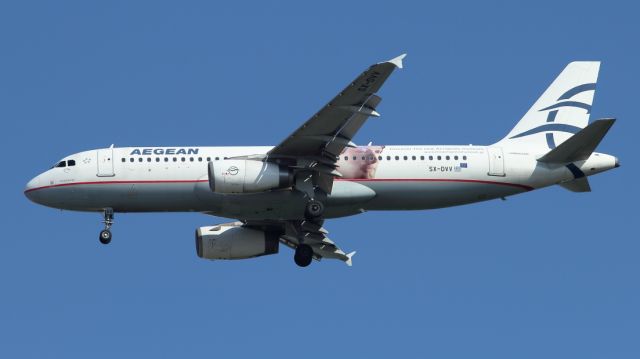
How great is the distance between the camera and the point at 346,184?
55625 mm

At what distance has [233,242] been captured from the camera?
60.3 m

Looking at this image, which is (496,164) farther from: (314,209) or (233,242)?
(233,242)

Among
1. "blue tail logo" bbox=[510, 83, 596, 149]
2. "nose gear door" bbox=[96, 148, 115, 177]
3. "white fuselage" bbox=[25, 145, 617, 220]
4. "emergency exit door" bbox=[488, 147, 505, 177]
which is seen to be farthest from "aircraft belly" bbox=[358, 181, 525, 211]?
"nose gear door" bbox=[96, 148, 115, 177]

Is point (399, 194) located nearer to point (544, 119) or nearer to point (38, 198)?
point (544, 119)

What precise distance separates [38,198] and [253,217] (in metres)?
9.00

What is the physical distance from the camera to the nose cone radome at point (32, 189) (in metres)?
57.4

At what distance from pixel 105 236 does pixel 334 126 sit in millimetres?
11066

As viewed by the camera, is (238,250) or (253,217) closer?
(253,217)

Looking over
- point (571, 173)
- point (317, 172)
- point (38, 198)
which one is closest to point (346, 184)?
point (317, 172)

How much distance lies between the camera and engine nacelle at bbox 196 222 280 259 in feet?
198

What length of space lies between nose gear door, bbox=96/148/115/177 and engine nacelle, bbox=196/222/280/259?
233 inches

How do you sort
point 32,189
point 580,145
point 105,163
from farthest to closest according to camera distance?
point 32,189 → point 105,163 → point 580,145

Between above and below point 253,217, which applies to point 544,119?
above

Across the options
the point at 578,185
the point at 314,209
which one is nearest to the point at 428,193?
the point at 314,209
